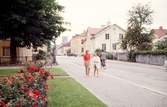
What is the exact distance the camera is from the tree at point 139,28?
3284 centimetres

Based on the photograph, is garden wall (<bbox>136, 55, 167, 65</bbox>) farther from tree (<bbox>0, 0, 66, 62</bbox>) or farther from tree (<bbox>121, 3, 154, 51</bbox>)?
tree (<bbox>0, 0, 66, 62</bbox>)

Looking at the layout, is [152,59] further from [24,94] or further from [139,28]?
[24,94]

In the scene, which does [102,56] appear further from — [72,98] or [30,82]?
[30,82]

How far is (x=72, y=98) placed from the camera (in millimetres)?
6523

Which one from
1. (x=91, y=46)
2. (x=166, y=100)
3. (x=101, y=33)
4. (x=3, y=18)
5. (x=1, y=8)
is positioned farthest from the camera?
(x=91, y=46)

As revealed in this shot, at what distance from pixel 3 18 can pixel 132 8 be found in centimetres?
2413

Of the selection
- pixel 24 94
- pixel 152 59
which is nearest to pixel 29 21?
pixel 24 94

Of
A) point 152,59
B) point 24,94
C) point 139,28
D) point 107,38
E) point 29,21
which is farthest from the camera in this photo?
point 107,38

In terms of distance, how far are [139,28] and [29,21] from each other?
68.2 feet

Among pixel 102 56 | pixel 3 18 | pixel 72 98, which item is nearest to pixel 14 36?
pixel 3 18

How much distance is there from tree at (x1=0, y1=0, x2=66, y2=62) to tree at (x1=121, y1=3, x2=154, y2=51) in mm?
14606

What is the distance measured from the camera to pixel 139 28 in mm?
32719

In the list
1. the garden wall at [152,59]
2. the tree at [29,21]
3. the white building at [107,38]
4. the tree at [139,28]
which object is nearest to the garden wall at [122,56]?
the garden wall at [152,59]

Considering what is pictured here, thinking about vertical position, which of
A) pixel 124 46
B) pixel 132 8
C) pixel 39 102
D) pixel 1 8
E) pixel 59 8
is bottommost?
pixel 39 102
